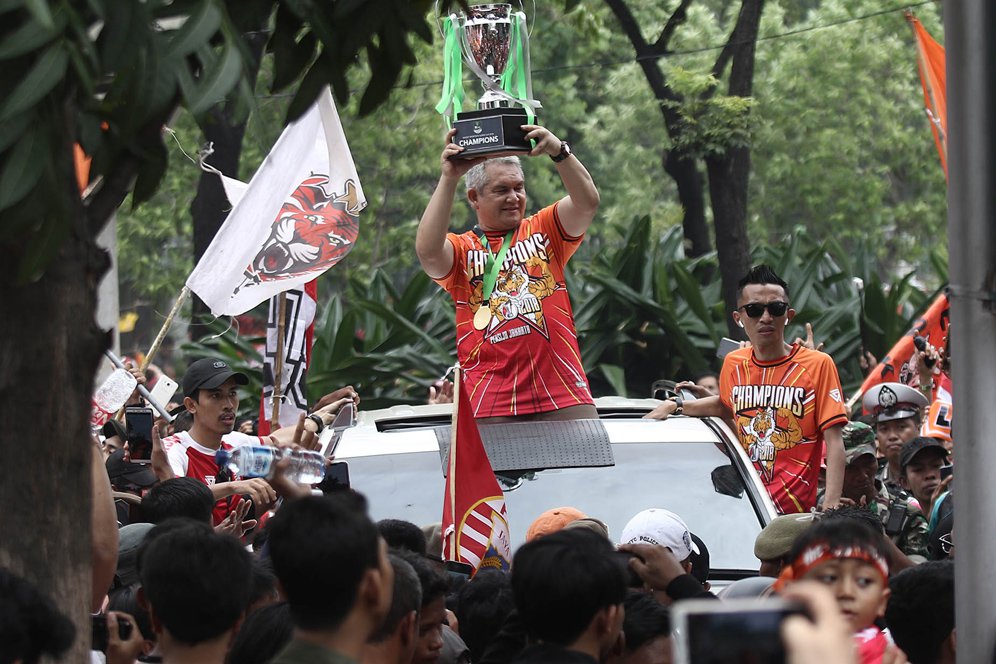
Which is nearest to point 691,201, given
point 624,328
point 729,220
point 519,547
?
point 729,220

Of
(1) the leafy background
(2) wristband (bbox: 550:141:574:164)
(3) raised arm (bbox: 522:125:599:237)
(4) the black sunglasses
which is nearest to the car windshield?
(4) the black sunglasses

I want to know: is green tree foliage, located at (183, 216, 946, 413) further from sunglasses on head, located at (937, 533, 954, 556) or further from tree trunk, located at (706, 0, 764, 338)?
sunglasses on head, located at (937, 533, 954, 556)

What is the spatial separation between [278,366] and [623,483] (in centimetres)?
269

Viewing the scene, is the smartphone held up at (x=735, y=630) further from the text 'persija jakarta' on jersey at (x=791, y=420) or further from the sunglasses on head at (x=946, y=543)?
the text 'persija jakarta' on jersey at (x=791, y=420)

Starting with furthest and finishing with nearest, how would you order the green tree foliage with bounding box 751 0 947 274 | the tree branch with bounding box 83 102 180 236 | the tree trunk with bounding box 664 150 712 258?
the green tree foliage with bounding box 751 0 947 274 → the tree trunk with bounding box 664 150 712 258 → the tree branch with bounding box 83 102 180 236

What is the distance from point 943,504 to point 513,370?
76.9 inches

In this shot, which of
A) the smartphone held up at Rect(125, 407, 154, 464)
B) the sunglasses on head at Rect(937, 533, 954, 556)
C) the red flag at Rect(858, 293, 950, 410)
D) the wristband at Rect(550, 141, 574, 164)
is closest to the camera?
the sunglasses on head at Rect(937, 533, 954, 556)

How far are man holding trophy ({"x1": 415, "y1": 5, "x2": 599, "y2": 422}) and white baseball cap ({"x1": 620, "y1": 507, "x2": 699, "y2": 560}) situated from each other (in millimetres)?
2010

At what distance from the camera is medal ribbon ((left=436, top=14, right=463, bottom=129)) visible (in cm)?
723

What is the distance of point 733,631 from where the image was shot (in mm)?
1965

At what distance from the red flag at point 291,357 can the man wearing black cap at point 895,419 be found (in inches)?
122

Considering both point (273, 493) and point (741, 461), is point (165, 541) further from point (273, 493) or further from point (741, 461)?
point (741, 461)

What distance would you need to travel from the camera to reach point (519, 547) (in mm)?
4379

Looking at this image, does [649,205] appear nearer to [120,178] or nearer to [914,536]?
[914,536]
